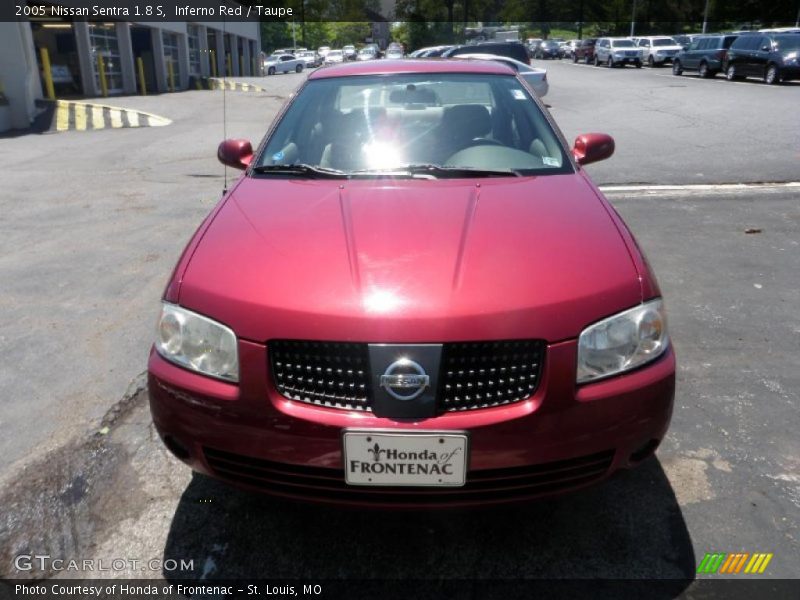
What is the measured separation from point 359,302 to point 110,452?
64.1 inches

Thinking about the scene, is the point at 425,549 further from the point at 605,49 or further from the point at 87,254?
the point at 605,49

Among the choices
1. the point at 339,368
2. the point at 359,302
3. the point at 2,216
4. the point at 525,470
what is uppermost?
the point at 359,302

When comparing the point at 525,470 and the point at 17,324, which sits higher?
the point at 525,470

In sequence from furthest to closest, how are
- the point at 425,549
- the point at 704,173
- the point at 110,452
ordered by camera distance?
the point at 704,173
the point at 110,452
the point at 425,549

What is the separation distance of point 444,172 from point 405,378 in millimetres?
1390

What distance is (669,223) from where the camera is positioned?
6.29m

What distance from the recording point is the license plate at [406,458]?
190 cm

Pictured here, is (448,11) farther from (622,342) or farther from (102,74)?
(622,342)

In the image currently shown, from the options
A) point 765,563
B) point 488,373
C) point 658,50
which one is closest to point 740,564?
point 765,563

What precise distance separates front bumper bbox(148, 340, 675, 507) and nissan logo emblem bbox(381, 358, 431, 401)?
96 millimetres

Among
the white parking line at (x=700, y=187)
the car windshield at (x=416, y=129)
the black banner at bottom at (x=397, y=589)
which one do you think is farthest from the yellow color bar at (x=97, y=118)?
the black banner at bottom at (x=397, y=589)

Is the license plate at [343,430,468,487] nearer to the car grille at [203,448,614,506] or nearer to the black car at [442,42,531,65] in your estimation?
the car grille at [203,448,614,506]

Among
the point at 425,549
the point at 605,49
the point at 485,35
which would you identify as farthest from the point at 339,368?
the point at 485,35

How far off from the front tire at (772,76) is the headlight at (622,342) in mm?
22894
